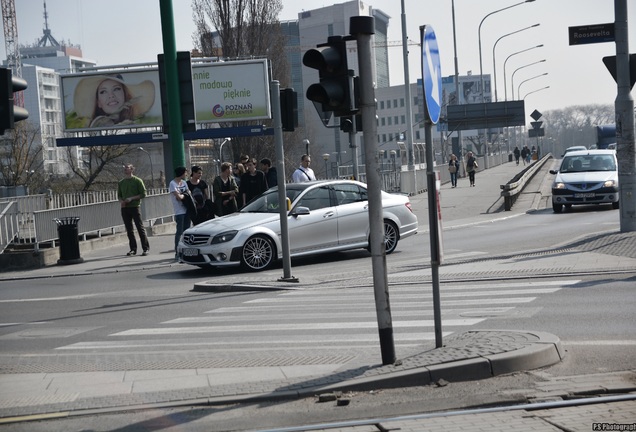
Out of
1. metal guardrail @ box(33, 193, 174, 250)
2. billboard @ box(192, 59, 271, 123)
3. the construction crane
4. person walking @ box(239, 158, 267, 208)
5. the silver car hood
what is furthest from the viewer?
the construction crane

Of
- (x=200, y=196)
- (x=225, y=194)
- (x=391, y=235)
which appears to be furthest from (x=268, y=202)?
(x=225, y=194)

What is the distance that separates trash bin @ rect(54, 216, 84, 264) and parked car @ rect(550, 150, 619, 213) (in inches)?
557

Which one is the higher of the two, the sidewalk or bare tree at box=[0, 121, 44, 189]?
bare tree at box=[0, 121, 44, 189]

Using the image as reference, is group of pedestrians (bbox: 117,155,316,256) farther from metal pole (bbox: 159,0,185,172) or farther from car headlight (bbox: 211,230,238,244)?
car headlight (bbox: 211,230,238,244)

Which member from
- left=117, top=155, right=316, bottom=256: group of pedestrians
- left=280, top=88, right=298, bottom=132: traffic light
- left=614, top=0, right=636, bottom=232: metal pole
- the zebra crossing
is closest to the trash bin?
left=117, top=155, right=316, bottom=256: group of pedestrians

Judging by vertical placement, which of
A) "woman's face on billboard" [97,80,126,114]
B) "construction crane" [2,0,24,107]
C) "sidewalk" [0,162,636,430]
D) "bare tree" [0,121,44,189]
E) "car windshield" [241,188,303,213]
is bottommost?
"sidewalk" [0,162,636,430]

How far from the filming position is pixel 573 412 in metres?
6.41

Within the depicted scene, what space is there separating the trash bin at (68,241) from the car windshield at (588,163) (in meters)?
15.4

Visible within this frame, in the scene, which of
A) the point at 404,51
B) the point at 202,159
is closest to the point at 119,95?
the point at 404,51

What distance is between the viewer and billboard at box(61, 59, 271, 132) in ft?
108

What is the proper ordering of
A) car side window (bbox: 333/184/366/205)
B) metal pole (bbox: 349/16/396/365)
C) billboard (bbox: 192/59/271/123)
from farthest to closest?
billboard (bbox: 192/59/271/123) < car side window (bbox: 333/184/366/205) < metal pole (bbox: 349/16/396/365)

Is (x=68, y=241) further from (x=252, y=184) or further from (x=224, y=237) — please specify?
(x=224, y=237)

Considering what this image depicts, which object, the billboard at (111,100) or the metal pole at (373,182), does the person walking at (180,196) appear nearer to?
the metal pole at (373,182)

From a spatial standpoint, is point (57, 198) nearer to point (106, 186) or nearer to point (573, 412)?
point (573, 412)
